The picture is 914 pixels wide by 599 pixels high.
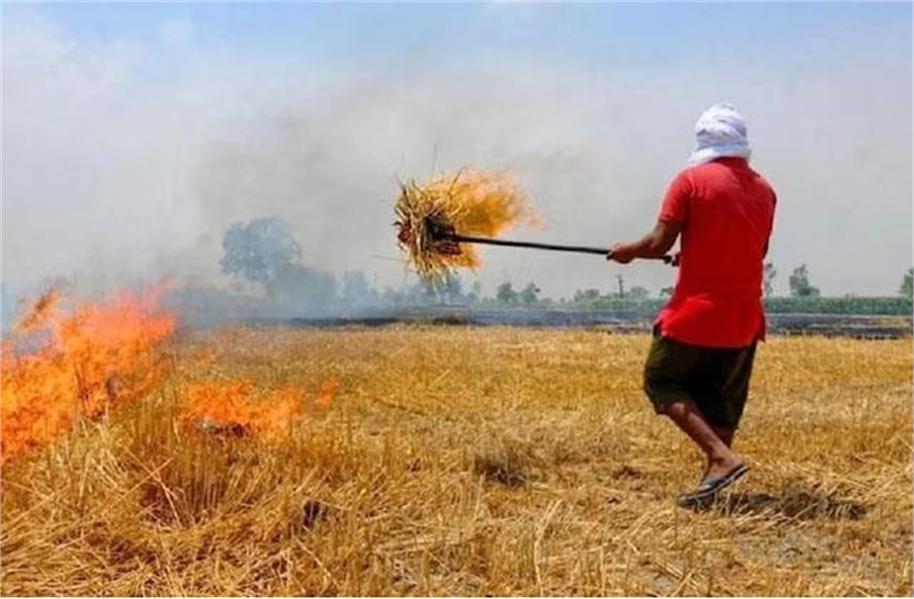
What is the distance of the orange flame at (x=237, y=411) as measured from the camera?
5.40m

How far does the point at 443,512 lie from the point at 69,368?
2.50 meters

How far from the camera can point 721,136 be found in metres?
5.48

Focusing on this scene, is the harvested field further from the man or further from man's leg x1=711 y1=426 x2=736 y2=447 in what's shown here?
the man

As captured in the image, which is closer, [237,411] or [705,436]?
[705,436]

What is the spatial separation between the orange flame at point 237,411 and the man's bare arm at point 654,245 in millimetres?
1901

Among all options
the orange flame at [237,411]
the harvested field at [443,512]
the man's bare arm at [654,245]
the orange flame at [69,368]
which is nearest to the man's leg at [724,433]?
the harvested field at [443,512]

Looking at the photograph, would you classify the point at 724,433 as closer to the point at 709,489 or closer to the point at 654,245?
the point at 709,489

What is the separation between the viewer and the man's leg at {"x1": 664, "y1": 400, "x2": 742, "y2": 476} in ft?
16.9

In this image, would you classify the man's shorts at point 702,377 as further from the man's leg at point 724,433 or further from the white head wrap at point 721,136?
the white head wrap at point 721,136

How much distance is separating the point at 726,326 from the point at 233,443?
8.10 feet

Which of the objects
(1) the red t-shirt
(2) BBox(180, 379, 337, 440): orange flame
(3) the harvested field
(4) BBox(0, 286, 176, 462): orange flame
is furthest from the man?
(4) BBox(0, 286, 176, 462): orange flame

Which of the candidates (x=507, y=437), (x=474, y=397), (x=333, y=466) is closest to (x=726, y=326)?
(x=507, y=437)

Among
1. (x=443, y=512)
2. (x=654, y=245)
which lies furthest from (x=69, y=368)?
(x=654, y=245)

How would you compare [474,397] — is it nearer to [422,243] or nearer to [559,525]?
[422,243]
